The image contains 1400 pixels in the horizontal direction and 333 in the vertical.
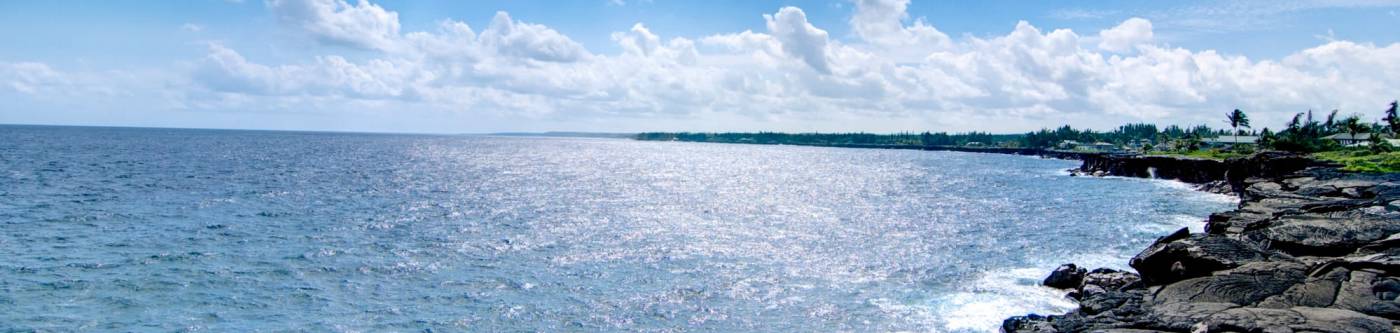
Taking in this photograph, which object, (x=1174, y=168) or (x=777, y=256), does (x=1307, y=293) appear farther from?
(x=1174, y=168)

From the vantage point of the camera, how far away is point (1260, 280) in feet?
93.2

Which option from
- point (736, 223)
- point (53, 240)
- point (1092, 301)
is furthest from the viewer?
point (736, 223)

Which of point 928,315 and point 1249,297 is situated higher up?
point 1249,297

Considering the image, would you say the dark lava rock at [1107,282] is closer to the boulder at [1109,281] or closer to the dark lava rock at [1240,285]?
the boulder at [1109,281]

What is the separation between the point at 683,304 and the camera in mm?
34688

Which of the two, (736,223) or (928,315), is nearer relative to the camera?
(928,315)

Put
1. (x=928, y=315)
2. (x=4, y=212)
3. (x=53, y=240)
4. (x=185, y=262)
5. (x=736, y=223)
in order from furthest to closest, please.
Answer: (x=736, y=223)
(x=4, y=212)
(x=53, y=240)
(x=185, y=262)
(x=928, y=315)

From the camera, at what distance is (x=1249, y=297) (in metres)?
26.7

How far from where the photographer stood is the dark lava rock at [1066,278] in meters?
38.4

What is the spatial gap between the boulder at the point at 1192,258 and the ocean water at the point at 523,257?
411 cm

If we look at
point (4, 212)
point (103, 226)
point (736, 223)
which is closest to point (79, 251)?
point (103, 226)

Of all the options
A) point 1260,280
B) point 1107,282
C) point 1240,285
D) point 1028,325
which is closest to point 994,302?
point 1107,282

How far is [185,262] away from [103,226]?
1679 centimetres

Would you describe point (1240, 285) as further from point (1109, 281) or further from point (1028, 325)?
point (1109, 281)
